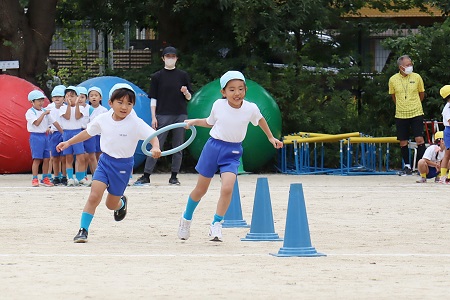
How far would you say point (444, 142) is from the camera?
19.0m

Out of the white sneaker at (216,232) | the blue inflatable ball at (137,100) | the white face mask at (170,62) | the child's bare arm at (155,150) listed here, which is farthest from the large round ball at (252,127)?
the white sneaker at (216,232)

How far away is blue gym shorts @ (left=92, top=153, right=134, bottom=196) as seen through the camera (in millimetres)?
10977

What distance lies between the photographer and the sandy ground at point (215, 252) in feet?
25.2

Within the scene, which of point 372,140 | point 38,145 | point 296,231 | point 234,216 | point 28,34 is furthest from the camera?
point 28,34

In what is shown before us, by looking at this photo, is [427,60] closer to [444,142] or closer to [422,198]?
[444,142]

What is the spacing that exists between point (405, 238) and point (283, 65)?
13179mm

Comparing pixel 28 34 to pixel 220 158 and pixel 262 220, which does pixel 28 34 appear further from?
pixel 262 220

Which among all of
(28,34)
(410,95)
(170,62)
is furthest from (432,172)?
(28,34)

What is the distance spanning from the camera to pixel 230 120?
11031mm

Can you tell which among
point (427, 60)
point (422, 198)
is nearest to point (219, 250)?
point (422, 198)

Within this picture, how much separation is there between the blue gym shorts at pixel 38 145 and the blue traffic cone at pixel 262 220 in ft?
27.1

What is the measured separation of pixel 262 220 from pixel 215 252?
121 centimetres

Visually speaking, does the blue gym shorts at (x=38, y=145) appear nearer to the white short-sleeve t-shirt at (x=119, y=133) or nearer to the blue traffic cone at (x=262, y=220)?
the white short-sleeve t-shirt at (x=119, y=133)

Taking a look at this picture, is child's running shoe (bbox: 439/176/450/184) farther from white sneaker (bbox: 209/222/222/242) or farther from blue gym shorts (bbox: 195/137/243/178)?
white sneaker (bbox: 209/222/222/242)
